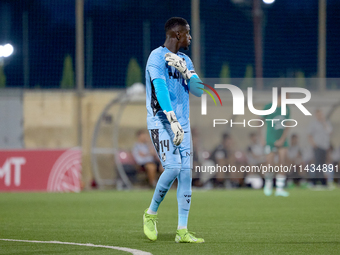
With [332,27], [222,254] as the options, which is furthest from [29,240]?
[332,27]

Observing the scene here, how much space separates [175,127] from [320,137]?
11030mm

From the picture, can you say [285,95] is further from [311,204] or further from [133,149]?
[311,204]

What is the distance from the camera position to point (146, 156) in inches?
625

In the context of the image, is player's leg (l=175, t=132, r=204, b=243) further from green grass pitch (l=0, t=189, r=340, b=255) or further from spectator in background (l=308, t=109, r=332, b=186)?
spectator in background (l=308, t=109, r=332, b=186)

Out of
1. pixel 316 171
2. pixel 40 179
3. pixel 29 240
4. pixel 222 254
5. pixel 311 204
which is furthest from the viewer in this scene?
pixel 316 171

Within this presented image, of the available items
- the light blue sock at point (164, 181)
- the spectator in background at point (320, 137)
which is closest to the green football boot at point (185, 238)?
the light blue sock at point (164, 181)

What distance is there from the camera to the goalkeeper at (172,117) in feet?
18.4

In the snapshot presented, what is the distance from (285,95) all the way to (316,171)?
7.18ft

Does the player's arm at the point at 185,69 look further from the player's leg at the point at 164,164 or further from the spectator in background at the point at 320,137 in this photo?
the spectator in background at the point at 320,137

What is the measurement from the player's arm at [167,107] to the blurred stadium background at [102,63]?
10248mm

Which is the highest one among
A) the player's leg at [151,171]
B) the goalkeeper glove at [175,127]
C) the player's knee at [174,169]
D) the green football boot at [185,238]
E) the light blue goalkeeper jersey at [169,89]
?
the light blue goalkeeper jersey at [169,89]

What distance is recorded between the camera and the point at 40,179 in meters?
14.8

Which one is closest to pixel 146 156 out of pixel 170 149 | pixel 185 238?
pixel 170 149

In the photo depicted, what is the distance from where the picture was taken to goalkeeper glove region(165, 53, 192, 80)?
5668mm
